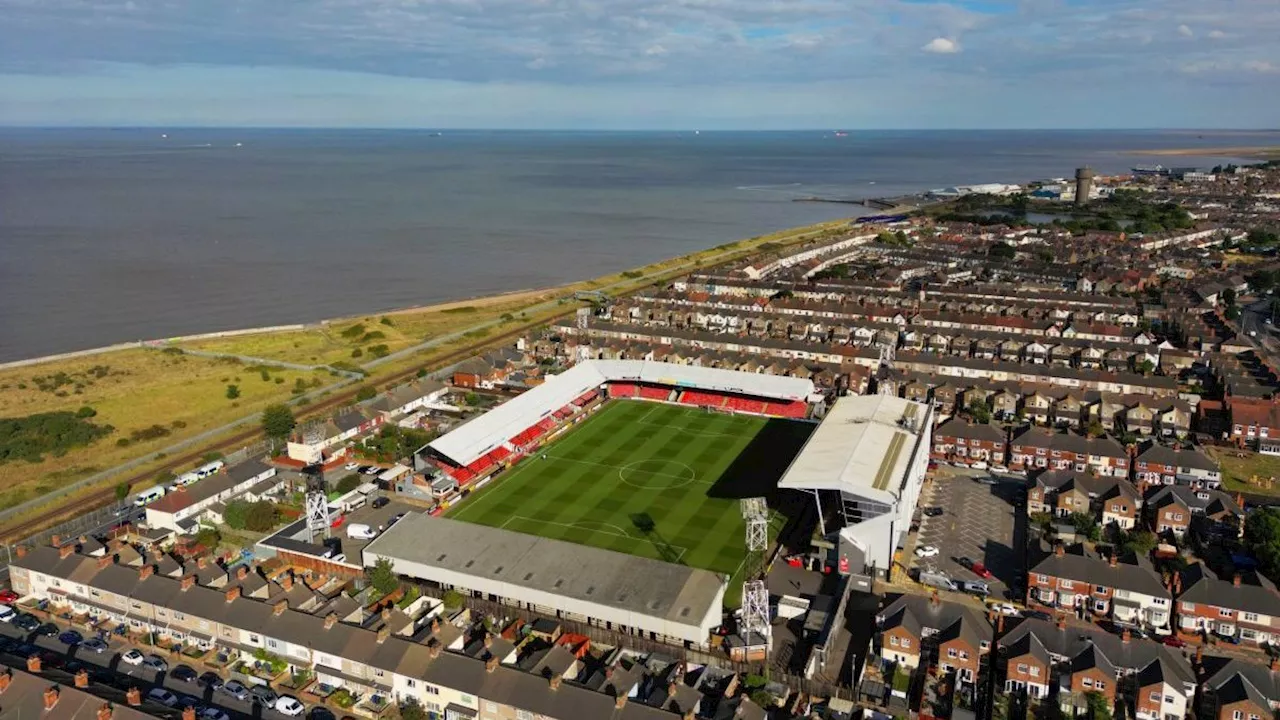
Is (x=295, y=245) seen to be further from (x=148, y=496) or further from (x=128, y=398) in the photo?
(x=148, y=496)

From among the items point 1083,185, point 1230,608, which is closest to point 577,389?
point 1230,608

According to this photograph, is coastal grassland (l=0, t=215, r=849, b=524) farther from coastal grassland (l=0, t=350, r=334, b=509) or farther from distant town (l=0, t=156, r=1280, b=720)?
distant town (l=0, t=156, r=1280, b=720)

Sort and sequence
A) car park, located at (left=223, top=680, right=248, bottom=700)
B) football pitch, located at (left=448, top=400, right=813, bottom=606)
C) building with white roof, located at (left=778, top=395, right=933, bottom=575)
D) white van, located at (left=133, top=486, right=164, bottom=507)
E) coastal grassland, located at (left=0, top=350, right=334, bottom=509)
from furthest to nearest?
coastal grassland, located at (left=0, top=350, right=334, bottom=509) < white van, located at (left=133, top=486, right=164, bottom=507) < football pitch, located at (left=448, top=400, right=813, bottom=606) < building with white roof, located at (left=778, top=395, right=933, bottom=575) < car park, located at (left=223, top=680, right=248, bottom=700)

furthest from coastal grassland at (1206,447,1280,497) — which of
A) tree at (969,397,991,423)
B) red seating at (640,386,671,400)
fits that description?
red seating at (640,386,671,400)

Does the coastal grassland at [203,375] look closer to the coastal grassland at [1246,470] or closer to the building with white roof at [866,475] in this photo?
the building with white roof at [866,475]

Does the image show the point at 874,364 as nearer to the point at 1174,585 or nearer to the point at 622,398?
the point at 622,398

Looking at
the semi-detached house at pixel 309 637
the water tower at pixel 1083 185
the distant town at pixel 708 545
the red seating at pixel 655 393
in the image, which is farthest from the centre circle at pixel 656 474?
the water tower at pixel 1083 185
